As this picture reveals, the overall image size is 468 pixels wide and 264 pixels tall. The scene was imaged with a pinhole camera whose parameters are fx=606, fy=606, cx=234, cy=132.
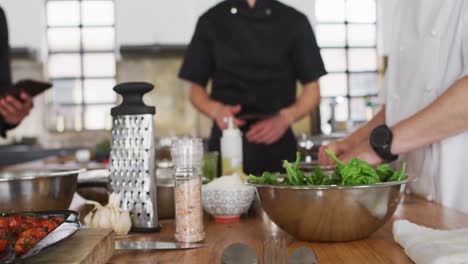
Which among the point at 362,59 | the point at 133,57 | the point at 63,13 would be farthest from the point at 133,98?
the point at 362,59

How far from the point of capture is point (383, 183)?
1.16 meters

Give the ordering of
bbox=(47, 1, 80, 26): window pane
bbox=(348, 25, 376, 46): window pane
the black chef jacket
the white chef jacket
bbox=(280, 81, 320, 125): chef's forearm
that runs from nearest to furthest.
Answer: the white chef jacket, bbox=(280, 81, 320, 125): chef's forearm, the black chef jacket, bbox=(47, 1, 80, 26): window pane, bbox=(348, 25, 376, 46): window pane

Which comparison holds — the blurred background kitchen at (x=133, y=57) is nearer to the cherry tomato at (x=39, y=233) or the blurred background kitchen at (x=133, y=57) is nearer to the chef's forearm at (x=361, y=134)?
the chef's forearm at (x=361, y=134)

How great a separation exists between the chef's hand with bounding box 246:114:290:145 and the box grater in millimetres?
1259

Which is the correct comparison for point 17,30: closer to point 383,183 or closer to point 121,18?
point 121,18

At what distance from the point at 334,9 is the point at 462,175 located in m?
8.24

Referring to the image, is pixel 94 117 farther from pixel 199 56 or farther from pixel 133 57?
pixel 199 56

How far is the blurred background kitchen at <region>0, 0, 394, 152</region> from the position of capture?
28.6 feet

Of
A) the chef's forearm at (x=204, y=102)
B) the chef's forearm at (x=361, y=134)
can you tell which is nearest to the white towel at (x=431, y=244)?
the chef's forearm at (x=361, y=134)

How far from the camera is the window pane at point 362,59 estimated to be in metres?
9.85

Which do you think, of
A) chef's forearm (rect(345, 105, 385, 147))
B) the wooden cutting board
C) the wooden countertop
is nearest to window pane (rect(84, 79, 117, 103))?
chef's forearm (rect(345, 105, 385, 147))

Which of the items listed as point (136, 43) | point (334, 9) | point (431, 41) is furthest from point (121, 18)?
point (431, 41)

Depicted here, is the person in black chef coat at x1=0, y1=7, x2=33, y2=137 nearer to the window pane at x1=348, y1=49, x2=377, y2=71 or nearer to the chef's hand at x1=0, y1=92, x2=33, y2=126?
the chef's hand at x1=0, y1=92, x2=33, y2=126

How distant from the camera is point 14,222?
40.1 inches
